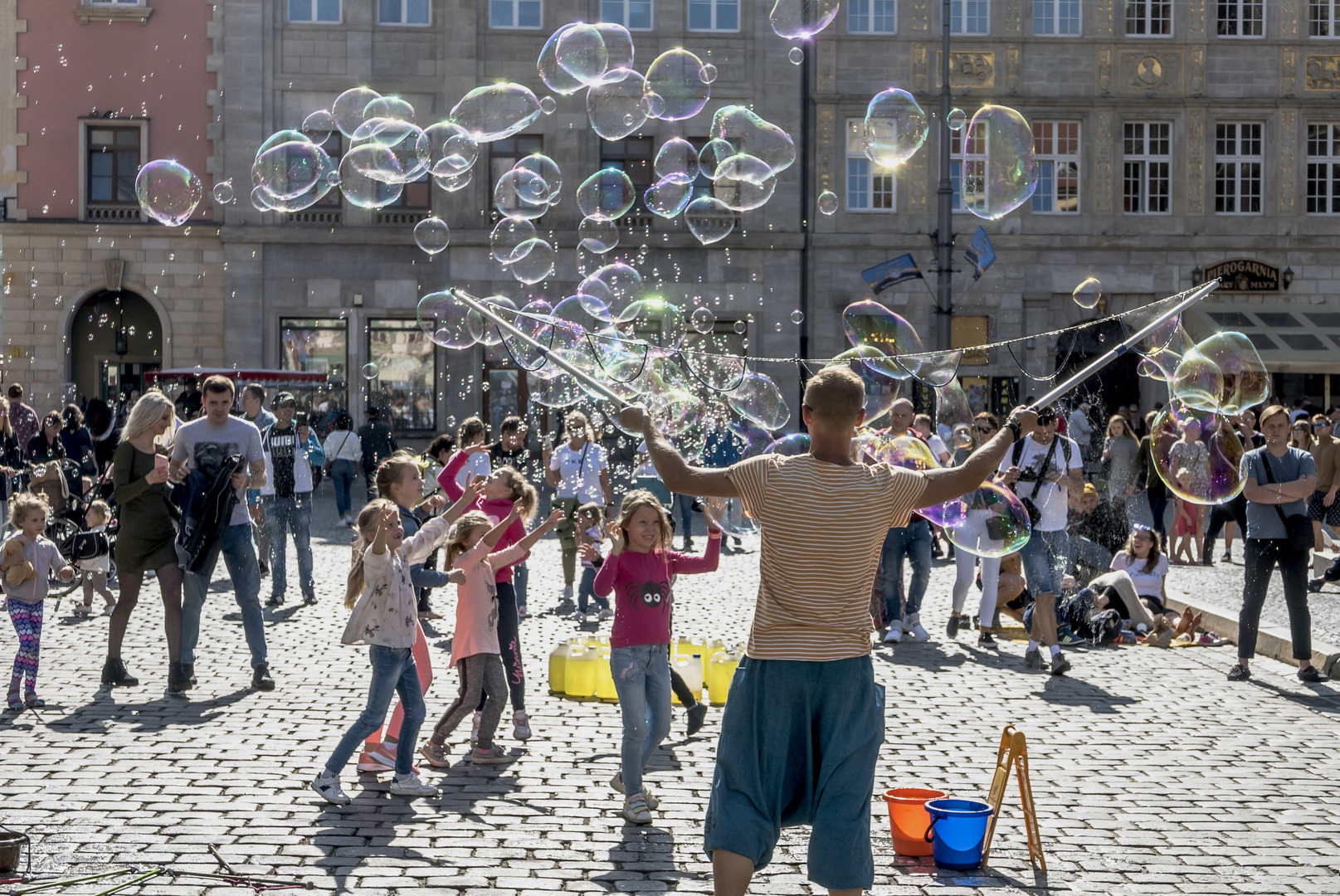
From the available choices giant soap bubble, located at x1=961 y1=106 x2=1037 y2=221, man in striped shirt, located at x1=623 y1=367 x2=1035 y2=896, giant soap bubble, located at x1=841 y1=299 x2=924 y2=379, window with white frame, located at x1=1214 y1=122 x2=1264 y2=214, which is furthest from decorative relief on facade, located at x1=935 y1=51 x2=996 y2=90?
man in striped shirt, located at x1=623 y1=367 x2=1035 y2=896

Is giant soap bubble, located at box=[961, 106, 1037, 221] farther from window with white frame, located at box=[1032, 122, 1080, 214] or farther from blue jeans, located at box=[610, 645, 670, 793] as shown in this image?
window with white frame, located at box=[1032, 122, 1080, 214]

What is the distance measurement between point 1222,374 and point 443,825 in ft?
22.7

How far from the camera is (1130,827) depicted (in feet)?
19.4

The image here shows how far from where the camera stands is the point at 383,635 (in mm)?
6277

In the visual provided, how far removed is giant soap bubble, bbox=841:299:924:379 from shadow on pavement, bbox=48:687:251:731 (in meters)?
4.91

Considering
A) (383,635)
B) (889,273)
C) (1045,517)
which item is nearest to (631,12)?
(889,273)

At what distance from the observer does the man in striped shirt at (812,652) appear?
13.6ft

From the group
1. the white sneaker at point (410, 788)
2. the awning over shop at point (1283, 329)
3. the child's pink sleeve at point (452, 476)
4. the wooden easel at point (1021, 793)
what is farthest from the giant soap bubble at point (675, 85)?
the awning over shop at point (1283, 329)

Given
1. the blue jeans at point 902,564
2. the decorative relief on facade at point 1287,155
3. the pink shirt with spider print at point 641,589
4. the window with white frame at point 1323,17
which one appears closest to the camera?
the pink shirt with spider print at point 641,589

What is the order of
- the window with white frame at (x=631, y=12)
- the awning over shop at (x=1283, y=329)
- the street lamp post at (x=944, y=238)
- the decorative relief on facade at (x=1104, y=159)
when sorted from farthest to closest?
the decorative relief on facade at (x=1104, y=159)
the window with white frame at (x=631, y=12)
the awning over shop at (x=1283, y=329)
the street lamp post at (x=944, y=238)

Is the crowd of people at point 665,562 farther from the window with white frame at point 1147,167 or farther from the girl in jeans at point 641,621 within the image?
the window with white frame at point 1147,167

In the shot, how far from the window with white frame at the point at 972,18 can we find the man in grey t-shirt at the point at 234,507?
73.8 feet

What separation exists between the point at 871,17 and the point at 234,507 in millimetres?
22370

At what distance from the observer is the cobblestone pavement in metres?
5.30
